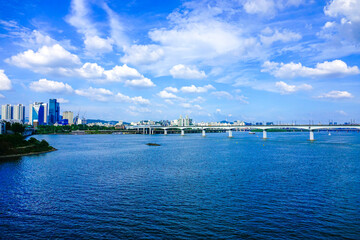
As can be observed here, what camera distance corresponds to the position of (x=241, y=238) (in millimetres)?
16938

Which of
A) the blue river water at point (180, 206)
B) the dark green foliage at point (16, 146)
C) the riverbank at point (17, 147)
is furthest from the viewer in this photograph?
the dark green foliage at point (16, 146)

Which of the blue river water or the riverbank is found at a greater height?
the riverbank

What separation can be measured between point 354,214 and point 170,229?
1619 centimetres

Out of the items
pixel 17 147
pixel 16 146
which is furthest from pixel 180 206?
pixel 16 146

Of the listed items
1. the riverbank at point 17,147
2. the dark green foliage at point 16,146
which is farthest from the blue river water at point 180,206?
the dark green foliage at point 16,146

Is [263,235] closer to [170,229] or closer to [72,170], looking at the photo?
[170,229]

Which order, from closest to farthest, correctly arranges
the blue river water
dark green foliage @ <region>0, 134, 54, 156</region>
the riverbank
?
1. the blue river water
2. the riverbank
3. dark green foliage @ <region>0, 134, 54, 156</region>

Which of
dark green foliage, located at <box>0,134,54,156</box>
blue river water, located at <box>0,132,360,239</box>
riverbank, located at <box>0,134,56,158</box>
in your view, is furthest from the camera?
dark green foliage, located at <box>0,134,54,156</box>

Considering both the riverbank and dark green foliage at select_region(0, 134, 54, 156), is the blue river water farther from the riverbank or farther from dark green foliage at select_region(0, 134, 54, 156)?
dark green foliage at select_region(0, 134, 54, 156)

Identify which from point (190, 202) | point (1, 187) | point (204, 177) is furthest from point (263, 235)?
point (1, 187)

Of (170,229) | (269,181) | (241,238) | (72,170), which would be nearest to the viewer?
(241,238)

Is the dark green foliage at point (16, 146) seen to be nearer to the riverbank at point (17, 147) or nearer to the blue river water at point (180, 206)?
the riverbank at point (17, 147)

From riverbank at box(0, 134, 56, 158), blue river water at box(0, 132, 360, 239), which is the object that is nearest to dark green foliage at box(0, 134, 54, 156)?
riverbank at box(0, 134, 56, 158)

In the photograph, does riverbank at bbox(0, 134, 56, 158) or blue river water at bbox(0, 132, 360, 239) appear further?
riverbank at bbox(0, 134, 56, 158)
